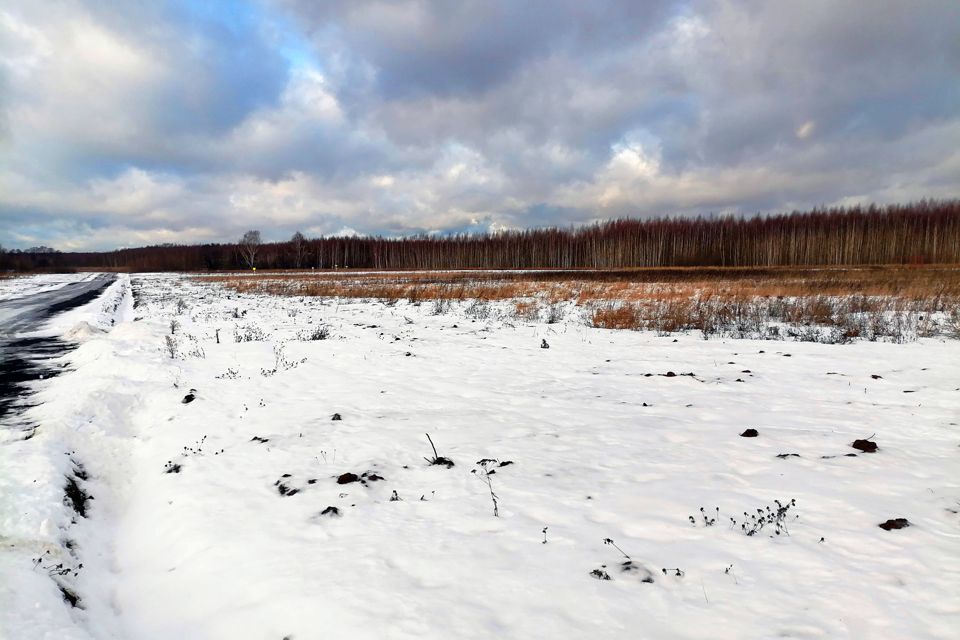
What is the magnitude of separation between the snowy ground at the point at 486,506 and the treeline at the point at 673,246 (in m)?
84.0

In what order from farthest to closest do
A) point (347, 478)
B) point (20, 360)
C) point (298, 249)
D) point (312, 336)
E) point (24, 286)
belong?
point (298, 249), point (24, 286), point (312, 336), point (20, 360), point (347, 478)

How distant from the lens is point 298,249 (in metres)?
112

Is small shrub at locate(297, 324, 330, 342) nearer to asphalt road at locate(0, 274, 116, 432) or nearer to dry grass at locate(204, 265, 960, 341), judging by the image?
asphalt road at locate(0, 274, 116, 432)

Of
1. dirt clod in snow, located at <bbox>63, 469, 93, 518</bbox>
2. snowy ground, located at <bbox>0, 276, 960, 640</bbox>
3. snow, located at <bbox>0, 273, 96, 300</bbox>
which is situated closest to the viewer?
snowy ground, located at <bbox>0, 276, 960, 640</bbox>

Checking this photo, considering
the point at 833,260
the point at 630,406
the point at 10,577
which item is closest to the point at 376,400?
the point at 630,406

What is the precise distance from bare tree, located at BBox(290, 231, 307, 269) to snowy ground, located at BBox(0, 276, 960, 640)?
110 metres

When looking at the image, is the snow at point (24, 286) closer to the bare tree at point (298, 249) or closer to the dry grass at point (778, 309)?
the dry grass at point (778, 309)

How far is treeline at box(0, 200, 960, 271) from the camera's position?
71.0 metres

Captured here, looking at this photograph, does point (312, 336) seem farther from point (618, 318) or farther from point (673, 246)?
point (673, 246)

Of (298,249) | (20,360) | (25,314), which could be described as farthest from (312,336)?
(298,249)

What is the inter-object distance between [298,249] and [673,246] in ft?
278

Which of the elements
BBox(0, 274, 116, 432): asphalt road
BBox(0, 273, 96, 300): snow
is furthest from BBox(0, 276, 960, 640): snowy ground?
BBox(0, 273, 96, 300): snow

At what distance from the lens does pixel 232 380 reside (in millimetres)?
8414

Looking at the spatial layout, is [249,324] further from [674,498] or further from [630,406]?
[674,498]
